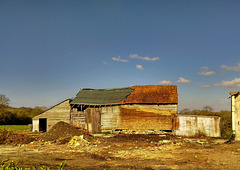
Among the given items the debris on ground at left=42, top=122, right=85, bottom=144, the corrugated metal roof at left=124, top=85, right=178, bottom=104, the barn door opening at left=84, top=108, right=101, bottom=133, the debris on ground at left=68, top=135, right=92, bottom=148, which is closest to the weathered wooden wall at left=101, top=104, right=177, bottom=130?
the barn door opening at left=84, top=108, right=101, bottom=133

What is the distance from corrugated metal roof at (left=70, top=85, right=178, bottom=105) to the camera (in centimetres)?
2498

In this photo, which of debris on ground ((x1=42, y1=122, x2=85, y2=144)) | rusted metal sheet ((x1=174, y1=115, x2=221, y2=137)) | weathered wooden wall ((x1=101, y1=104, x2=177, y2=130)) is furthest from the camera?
weathered wooden wall ((x1=101, y1=104, x2=177, y2=130))

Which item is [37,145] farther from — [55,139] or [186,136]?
[186,136]

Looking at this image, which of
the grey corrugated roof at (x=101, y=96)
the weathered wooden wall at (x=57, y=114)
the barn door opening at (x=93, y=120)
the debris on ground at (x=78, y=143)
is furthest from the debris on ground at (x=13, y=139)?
the grey corrugated roof at (x=101, y=96)

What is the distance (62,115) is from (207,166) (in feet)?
68.8

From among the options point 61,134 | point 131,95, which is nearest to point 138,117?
point 131,95

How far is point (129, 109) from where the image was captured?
82.7 feet

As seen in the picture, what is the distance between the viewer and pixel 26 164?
34.6 feet

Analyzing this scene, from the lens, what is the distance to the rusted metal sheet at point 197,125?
2062 cm

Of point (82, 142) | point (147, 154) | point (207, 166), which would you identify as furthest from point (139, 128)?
point (207, 166)

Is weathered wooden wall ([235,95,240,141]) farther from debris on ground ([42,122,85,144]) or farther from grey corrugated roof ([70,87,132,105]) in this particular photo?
debris on ground ([42,122,85,144])

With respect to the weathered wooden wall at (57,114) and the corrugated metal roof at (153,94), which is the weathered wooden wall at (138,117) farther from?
the weathered wooden wall at (57,114)

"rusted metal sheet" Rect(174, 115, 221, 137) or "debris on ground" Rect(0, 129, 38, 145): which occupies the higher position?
"rusted metal sheet" Rect(174, 115, 221, 137)

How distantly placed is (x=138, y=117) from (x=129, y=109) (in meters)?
1.57
